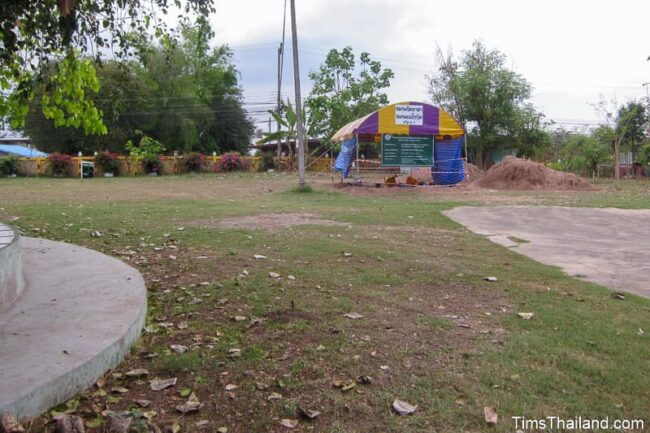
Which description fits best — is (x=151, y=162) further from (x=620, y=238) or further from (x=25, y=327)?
(x=25, y=327)

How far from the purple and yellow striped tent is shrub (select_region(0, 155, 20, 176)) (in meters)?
21.7

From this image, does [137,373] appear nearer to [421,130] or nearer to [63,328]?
[63,328]

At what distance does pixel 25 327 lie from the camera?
13.2ft

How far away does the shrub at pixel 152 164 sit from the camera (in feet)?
119

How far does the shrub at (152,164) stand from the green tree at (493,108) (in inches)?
771

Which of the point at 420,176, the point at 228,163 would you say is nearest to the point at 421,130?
the point at 420,176

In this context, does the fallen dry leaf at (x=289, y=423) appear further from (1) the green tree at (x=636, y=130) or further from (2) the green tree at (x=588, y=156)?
(1) the green tree at (x=636, y=130)

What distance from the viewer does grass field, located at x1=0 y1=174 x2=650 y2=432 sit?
3.20 meters

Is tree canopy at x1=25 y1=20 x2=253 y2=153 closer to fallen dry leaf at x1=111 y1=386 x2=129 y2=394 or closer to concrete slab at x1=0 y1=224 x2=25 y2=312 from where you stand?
concrete slab at x1=0 y1=224 x2=25 y2=312

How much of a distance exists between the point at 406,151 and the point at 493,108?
52.6ft

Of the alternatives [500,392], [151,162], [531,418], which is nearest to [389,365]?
[500,392]

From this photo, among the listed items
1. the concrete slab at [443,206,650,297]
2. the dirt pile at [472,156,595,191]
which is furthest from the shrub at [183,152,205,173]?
the concrete slab at [443,206,650,297]

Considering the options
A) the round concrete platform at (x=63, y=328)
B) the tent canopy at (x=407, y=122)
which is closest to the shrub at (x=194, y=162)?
the tent canopy at (x=407, y=122)

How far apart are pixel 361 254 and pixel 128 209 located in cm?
752
